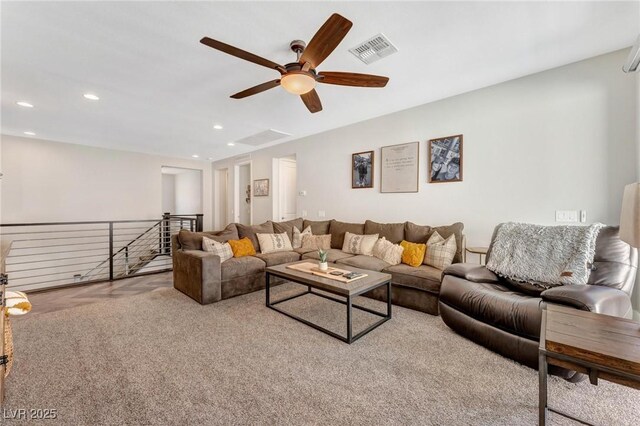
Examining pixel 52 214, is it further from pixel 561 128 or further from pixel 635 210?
pixel 561 128

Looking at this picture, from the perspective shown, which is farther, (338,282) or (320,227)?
(320,227)

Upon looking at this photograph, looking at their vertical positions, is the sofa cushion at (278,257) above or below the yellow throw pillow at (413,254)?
below

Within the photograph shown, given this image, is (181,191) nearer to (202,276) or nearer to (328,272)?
(202,276)

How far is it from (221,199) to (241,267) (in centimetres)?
506

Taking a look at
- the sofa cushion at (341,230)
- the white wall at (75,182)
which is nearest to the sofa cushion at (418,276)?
the sofa cushion at (341,230)

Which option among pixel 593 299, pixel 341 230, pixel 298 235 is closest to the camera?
pixel 593 299

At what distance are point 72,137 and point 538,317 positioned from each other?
7.36m

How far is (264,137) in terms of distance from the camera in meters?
5.22

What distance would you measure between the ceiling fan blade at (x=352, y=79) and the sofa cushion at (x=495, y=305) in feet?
6.13

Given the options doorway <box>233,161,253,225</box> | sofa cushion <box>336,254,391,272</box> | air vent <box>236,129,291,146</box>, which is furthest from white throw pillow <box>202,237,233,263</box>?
doorway <box>233,161,253,225</box>

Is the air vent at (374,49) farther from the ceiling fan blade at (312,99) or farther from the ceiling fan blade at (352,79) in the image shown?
the ceiling fan blade at (312,99)

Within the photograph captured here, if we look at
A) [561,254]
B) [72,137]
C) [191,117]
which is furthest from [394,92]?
[72,137]

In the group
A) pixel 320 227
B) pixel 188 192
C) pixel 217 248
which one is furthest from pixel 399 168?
pixel 188 192

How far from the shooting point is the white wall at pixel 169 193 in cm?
955
